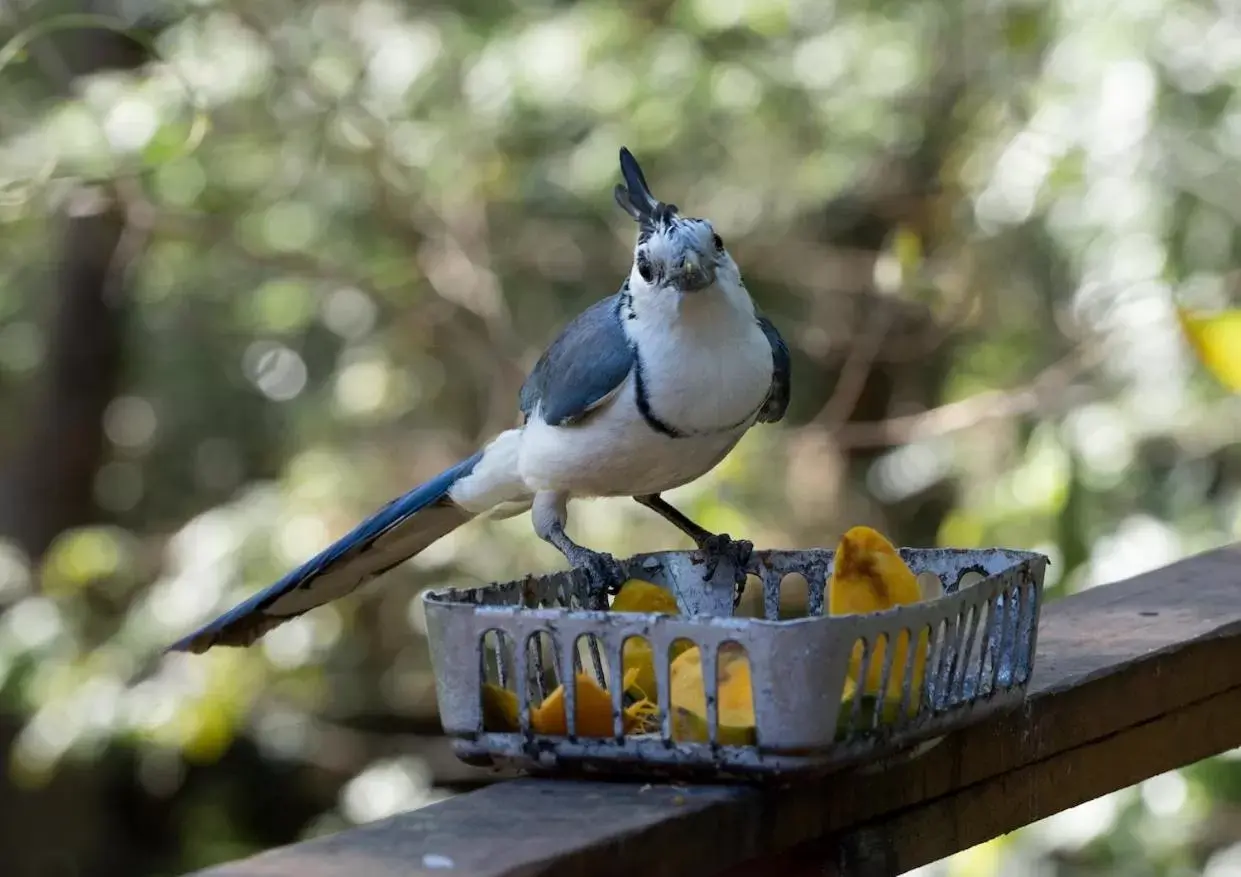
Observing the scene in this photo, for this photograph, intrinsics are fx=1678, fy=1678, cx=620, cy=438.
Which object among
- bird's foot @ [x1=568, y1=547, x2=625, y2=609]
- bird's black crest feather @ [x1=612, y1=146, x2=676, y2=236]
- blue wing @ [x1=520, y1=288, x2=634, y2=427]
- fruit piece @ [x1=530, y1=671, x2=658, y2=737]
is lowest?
fruit piece @ [x1=530, y1=671, x2=658, y2=737]

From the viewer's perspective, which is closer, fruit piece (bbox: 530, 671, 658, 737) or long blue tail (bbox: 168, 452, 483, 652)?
fruit piece (bbox: 530, 671, 658, 737)

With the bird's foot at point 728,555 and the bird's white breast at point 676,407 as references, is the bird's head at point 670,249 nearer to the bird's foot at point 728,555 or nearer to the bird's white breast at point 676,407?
the bird's white breast at point 676,407

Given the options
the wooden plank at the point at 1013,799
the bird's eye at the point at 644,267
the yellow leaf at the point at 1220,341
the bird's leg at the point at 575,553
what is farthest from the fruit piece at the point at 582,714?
the yellow leaf at the point at 1220,341

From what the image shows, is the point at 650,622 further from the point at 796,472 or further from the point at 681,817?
the point at 796,472

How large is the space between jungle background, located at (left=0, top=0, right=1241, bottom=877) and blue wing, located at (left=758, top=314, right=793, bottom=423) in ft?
3.91

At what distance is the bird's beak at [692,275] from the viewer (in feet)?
5.86

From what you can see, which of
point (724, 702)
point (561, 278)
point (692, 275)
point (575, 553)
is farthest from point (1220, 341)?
point (561, 278)

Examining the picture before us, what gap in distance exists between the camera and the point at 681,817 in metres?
1.16

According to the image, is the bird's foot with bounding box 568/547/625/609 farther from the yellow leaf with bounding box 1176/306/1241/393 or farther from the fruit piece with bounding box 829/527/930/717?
the yellow leaf with bounding box 1176/306/1241/393

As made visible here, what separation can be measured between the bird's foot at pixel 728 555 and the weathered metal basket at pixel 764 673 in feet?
0.94

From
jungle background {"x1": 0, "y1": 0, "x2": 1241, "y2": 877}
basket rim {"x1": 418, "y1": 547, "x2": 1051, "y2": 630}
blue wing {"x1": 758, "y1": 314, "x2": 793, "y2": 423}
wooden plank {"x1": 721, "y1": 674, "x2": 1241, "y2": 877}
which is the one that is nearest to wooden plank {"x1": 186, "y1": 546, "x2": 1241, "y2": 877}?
wooden plank {"x1": 721, "y1": 674, "x2": 1241, "y2": 877}

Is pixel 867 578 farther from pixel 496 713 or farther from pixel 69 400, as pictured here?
pixel 69 400

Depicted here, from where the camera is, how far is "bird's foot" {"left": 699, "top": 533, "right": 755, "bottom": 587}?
1.69 metres

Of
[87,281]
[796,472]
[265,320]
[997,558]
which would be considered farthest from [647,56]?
[997,558]
